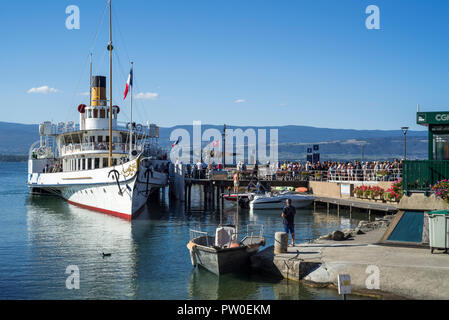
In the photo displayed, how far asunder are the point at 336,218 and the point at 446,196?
20.7 m

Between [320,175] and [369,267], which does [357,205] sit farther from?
[369,267]

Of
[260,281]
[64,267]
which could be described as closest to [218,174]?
[64,267]

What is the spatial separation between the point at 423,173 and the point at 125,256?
43.2 feet

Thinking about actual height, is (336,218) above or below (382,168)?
below

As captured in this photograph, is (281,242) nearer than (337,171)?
Yes

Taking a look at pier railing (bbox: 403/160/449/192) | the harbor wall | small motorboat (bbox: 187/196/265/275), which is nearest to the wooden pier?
pier railing (bbox: 403/160/449/192)

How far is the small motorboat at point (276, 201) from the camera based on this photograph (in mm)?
43656

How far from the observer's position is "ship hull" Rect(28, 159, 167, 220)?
1483 inches

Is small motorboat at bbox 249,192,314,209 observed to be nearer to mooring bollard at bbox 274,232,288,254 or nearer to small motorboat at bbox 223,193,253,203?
small motorboat at bbox 223,193,253,203

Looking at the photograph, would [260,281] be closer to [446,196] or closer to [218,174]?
[446,196]

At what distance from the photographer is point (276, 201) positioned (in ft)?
144

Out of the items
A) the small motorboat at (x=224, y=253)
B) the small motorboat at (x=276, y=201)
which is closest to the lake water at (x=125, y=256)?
the small motorboat at (x=224, y=253)

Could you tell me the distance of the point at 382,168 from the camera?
4141 cm

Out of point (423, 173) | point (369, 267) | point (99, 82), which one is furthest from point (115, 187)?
point (369, 267)
